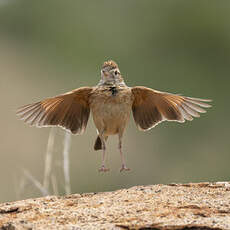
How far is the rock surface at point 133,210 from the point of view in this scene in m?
5.71

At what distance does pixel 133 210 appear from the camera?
6105 millimetres

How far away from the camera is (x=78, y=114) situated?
8.65 metres

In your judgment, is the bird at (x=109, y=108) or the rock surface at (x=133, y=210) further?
the bird at (x=109, y=108)

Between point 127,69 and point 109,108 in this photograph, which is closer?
point 109,108

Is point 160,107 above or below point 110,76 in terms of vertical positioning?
below

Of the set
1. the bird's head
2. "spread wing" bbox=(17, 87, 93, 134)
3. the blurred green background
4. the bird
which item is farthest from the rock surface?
the blurred green background

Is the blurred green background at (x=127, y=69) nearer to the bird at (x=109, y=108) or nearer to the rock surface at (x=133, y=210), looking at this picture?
the bird at (x=109, y=108)

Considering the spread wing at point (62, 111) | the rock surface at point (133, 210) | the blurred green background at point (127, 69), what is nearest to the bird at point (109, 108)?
the spread wing at point (62, 111)

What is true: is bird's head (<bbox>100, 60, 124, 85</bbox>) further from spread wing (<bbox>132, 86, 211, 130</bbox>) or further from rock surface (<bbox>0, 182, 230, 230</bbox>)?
rock surface (<bbox>0, 182, 230, 230</bbox>)

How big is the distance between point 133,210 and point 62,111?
2724mm

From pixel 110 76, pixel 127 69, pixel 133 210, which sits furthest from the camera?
pixel 127 69

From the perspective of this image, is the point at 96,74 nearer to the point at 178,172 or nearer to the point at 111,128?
the point at 178,172

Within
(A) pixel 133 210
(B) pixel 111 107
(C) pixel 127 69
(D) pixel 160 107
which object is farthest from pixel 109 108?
(C) pixel 127 69

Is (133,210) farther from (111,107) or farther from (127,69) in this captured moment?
(127,69)
